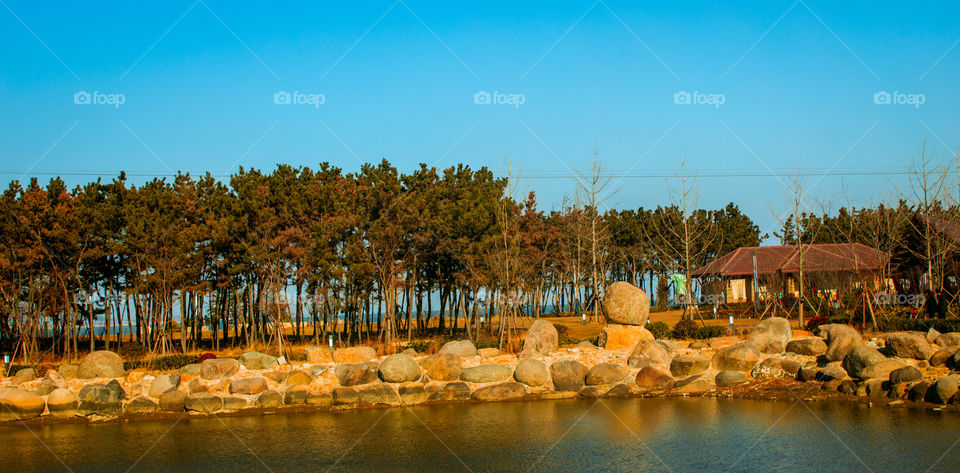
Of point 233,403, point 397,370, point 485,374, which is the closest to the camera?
point 233,403

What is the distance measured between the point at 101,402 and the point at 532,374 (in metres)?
12.1

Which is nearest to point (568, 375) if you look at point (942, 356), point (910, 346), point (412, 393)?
point (412, 393)

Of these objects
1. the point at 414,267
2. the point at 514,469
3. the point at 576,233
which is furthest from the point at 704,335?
the point at 576,233

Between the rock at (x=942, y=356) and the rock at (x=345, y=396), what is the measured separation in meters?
15.4

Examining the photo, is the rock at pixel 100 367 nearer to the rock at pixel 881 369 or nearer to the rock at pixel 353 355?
the rock at pixel 353 355

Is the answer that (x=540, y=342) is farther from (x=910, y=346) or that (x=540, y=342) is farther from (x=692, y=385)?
(x=910, y=346)

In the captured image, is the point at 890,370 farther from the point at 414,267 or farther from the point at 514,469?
the point at 414,267

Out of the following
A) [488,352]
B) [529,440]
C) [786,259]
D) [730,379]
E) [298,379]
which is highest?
[786,259]

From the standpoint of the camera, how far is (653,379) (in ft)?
69.3

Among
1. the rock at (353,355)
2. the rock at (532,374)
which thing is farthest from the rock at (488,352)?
the rock at (353,355)

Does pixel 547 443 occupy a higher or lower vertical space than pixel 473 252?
lower

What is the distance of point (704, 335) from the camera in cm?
2716

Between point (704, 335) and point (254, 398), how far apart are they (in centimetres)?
1597

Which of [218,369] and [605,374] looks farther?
[218,369]
